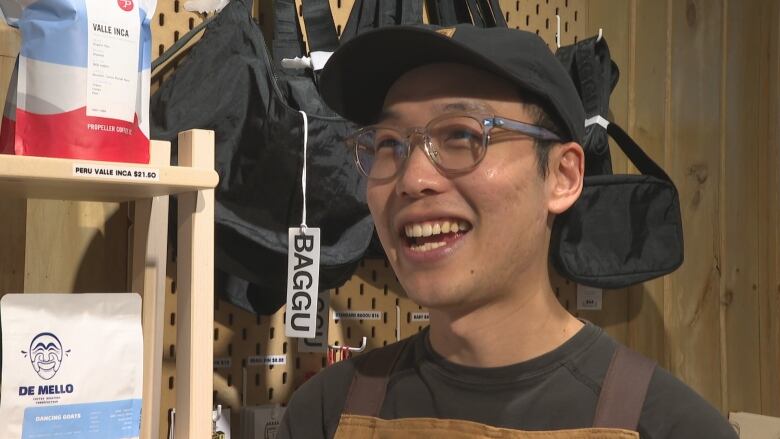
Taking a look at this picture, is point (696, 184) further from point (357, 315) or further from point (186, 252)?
point (186, 252)

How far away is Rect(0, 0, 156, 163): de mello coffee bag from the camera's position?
1146mm

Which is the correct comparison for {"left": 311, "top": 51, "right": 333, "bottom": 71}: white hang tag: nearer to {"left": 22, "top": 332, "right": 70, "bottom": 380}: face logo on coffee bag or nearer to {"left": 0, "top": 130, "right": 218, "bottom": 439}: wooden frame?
{"left": 0, "top": 130, "right": 218, "bottom": 439}: wooden frame

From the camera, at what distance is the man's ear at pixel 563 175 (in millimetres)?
1184

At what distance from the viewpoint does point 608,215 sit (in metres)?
2.13

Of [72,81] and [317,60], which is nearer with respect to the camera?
[72,81]

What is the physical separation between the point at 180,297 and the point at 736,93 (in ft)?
7.15

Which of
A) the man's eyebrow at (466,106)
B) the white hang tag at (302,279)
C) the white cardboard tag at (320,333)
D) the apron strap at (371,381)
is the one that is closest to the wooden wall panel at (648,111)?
the white cardboard tag at (320,333)

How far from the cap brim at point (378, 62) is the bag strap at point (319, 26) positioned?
0.41m

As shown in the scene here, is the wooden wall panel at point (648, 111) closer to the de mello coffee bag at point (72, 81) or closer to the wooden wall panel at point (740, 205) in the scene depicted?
the wooden wall panel at point (740, 205)

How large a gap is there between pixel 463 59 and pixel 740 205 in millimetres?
2028

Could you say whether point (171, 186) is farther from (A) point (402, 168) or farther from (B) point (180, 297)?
(A) point (402, 168)

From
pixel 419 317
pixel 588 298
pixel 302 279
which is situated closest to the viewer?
pixel 302 279

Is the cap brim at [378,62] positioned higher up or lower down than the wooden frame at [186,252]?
higher up

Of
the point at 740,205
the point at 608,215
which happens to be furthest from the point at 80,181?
the point at 740,205
